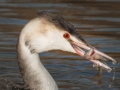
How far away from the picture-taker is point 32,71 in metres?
7.95

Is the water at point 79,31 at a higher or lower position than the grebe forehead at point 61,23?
lower

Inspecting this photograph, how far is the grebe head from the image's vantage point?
25.2 ft

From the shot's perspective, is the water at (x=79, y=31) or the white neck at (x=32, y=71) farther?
the water at (x=79, y=31)

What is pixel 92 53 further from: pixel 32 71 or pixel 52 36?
pixel 32 71

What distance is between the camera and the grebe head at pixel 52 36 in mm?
7668

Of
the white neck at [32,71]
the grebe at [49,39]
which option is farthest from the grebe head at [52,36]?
the white neck at [32,71]

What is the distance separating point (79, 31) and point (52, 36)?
4118 millimetres

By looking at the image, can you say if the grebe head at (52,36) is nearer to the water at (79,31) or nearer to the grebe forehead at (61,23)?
the grebe forehead at (61,23)

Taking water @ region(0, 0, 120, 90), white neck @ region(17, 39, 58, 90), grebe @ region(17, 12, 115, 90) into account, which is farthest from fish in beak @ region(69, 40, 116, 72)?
water @ region(0, 0, 120, 90)

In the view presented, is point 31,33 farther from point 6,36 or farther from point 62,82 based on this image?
point 6,36

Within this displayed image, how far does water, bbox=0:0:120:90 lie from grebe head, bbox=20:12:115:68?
33.7 inches

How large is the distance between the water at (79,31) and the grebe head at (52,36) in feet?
2.81

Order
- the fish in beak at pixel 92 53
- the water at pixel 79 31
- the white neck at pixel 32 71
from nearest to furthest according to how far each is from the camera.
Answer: the fish in beak at pixel 92 53
the white neck at pixel 32 71
the water at pixel 79 31

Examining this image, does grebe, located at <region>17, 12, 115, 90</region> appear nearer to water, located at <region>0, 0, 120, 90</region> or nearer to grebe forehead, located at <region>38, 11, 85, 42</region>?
grebe forehead, located at <region>38, 11, 85, 42</region>
